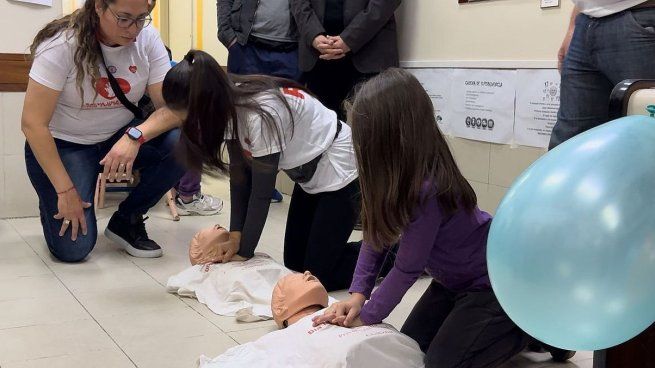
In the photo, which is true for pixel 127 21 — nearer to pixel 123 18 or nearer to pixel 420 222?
pixel 123 18

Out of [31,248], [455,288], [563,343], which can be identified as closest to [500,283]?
[563,343]

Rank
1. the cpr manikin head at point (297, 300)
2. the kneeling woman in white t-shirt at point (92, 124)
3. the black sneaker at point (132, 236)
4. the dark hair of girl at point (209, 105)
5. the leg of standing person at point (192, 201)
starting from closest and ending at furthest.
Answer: the cpr manikin head at point (297, 300) < the dark hair of girl at point (209, 105) < the kneeling woman in white t-shirt at point (92, 124) < the black sneaker at point (132, 236) < the leg of standing person at point (192, 201)

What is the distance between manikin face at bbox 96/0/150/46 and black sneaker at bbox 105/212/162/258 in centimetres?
76

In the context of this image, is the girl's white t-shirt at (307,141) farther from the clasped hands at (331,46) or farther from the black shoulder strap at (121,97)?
the clasped hands at (331,46)

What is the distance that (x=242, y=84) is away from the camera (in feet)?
7.37

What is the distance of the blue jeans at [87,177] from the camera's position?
2680 millimetres

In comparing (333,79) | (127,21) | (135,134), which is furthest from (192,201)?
(127,21)

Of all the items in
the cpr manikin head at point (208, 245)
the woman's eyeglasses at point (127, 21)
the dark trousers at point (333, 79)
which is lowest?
the cpr manikin head at point (208, 245)

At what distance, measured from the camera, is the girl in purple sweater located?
61.8 inches

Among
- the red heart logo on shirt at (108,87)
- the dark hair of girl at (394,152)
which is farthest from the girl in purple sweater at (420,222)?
the red heart logo on shirt at (108,87)

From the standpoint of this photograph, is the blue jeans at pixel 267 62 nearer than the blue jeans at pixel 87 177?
No

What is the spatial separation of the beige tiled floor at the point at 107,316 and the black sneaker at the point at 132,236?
0.04 meters

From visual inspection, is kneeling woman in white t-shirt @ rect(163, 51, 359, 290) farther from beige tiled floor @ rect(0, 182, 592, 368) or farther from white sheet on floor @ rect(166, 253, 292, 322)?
beige tiled floor @ rect(0, 182, 592, 368)

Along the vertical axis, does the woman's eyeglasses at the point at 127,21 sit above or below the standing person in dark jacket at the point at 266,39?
above
